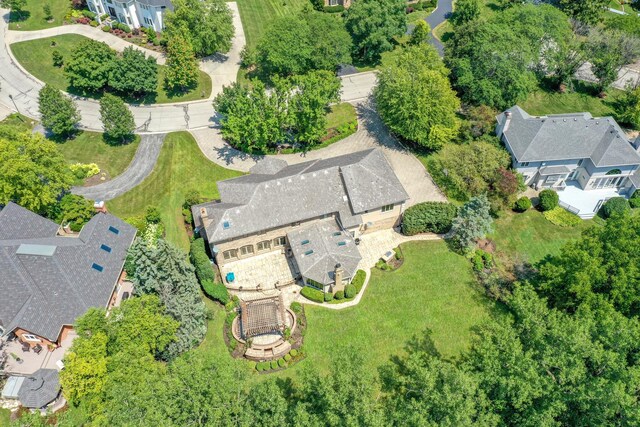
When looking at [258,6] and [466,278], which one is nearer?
[466,278]

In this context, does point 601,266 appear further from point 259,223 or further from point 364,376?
point 259,223

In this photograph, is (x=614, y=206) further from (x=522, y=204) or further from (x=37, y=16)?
(x=37, y=16)

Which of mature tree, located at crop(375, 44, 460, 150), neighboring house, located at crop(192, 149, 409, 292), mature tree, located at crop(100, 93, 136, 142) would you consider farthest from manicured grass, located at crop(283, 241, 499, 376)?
mature tree, located at crop(100, 93, 136, 142)

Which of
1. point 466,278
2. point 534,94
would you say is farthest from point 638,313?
point 534,94

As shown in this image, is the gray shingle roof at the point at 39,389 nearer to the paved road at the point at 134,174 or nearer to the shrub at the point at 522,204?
the paved road at the point at 134,174

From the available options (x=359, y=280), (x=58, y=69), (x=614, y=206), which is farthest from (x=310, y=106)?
(x=58, y=69)

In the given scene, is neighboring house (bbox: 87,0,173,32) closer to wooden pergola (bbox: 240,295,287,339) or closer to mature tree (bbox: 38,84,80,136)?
mature tree (bbox: 38,84,80,136)

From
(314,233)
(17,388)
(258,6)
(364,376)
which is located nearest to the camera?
(364,376)
